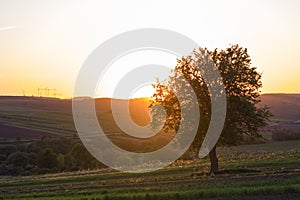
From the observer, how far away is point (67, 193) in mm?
31203

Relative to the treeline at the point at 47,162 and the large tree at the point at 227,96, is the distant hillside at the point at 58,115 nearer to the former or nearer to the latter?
the treeline at the point at 47,162

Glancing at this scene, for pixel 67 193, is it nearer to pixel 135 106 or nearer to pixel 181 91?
pixel 181 91

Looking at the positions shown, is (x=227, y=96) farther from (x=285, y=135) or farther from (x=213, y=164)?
(x=285, y=135)

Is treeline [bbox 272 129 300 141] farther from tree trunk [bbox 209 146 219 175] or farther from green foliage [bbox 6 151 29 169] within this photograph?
tree trunk [bbox 209 146 219 175]

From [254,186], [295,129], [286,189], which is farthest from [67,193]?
[295,129]

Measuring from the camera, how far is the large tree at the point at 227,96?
129 ft

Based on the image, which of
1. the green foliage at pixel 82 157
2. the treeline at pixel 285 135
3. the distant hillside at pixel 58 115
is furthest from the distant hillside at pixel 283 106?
the green foliage at pixel 82 157

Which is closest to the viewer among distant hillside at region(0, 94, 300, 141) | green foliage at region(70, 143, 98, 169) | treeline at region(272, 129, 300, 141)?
green foliage at region(70, 143, 98, 169)

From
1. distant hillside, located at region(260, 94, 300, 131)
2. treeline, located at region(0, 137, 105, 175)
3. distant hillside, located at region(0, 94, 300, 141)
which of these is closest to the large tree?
treeline, located at region(0, 137, 105, 175)

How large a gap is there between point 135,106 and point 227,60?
75.0 m

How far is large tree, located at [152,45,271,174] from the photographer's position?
39469mm

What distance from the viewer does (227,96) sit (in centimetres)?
3950

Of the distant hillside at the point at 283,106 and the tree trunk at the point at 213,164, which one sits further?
the distant hillside at the point at 283,106

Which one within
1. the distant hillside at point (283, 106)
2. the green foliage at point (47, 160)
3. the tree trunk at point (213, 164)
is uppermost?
the distant hillside at point (283, 106)
